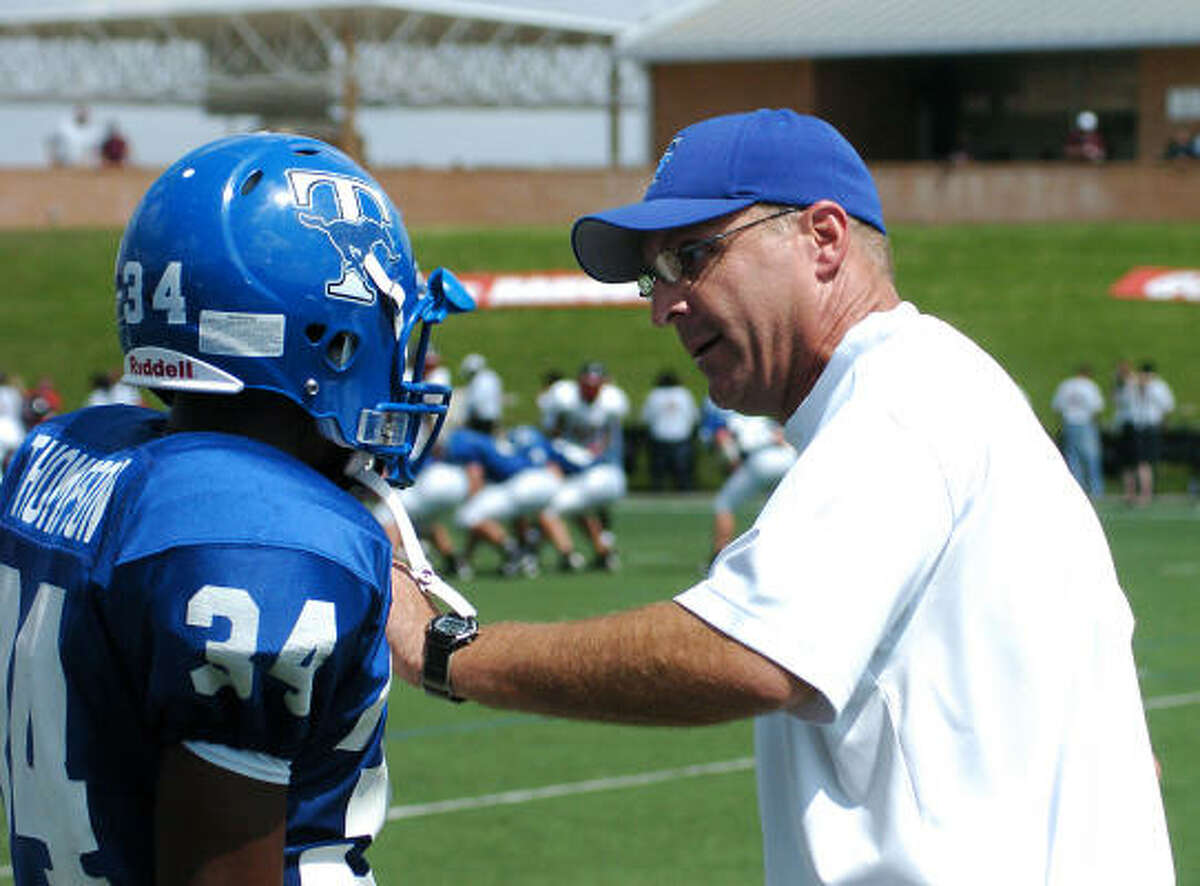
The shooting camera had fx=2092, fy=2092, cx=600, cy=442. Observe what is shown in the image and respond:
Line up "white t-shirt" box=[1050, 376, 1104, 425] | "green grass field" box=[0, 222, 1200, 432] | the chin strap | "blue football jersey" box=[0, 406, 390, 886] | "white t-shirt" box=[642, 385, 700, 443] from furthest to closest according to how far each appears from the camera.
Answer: "green grass field" box=[0, 222, 1200, 432], "white t-shirt" box=[642, 385, 700, 443], "white t-shirt" box=[1050, 376, 1104, 425], the chin strap, "blue football jersey" box=[0, 406, 390, 886]

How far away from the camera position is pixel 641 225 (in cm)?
295

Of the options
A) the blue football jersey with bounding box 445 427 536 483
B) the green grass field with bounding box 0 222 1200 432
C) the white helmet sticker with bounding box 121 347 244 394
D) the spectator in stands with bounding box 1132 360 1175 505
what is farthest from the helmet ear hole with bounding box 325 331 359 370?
the green grass field with bounding box 0 222 1200 432

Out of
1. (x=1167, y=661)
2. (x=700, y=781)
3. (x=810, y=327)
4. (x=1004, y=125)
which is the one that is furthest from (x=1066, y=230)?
(x=810, y=327)

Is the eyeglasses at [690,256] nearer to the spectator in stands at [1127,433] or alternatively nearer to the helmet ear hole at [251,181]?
the helmet ear hole at [251,181]

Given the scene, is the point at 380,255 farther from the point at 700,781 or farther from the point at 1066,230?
the point at 1066,230

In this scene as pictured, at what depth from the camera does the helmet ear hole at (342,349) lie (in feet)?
8.57

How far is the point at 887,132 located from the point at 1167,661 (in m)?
43.7

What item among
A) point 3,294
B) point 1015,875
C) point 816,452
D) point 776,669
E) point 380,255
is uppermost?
point 380,255

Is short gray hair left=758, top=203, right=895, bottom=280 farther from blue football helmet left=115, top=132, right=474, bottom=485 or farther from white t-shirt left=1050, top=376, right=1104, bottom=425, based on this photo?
white t-shirt left=1050, top=376, right=1104, bottom=425

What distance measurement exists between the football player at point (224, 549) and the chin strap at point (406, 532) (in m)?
0.02


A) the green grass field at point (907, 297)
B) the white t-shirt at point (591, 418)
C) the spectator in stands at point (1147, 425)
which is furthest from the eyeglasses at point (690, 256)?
the green grass field at point (907, 297)

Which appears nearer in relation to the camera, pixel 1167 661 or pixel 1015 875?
pixel 1015 875

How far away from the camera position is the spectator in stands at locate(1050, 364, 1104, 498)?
25.7 metres

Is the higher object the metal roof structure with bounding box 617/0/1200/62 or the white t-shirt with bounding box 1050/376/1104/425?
the metal roof structure with bounding box 617/0/1200/62
